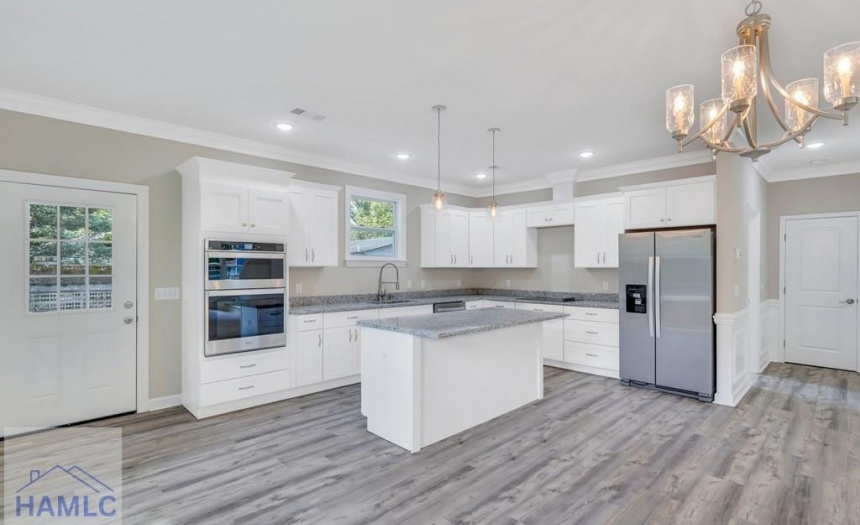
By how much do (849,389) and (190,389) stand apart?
6913mm

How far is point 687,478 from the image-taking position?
276cm

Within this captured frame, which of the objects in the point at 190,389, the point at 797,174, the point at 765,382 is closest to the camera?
the point at 190,389

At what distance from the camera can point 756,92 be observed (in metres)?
1.97

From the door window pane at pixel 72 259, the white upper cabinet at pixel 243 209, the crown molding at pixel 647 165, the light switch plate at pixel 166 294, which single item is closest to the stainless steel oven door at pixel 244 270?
the white upper cabinet at pixel 243 209

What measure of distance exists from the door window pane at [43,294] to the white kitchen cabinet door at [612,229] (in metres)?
5.77

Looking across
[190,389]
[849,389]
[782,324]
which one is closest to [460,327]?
[190,389]

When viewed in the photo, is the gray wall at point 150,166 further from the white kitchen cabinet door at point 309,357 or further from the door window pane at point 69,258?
the white kitchen cabinet door at point 309,357

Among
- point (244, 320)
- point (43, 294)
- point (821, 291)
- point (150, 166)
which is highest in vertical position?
point (150, 166)

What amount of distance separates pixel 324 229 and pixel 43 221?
2.48 meters

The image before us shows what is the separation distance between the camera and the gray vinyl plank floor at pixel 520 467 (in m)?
2.38

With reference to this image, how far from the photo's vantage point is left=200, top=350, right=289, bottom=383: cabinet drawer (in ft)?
12.5

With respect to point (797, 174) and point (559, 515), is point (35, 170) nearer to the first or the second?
point (559, 515)

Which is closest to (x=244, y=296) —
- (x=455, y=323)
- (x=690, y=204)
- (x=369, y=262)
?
(x=369, y=262)

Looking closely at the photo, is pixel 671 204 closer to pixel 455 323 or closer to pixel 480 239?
pixel 480 239
